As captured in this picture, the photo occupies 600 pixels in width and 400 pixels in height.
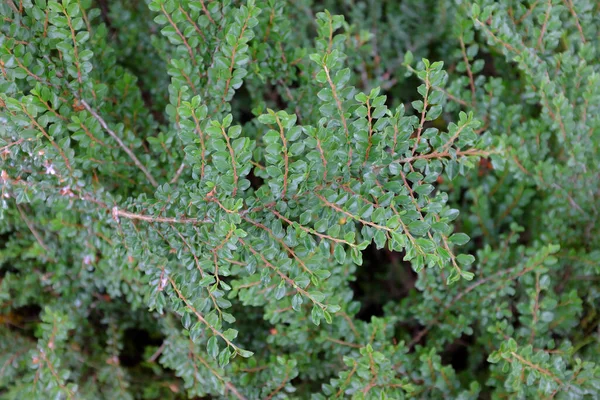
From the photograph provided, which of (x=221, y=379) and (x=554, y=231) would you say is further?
(x=554, y=231)

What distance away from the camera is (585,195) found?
1513 millimetres

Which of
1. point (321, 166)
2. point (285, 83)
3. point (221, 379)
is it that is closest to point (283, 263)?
point (321, 166)

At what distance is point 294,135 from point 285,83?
1.80ft

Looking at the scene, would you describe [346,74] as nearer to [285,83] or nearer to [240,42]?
[240,42]

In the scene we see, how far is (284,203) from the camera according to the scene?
1.05m

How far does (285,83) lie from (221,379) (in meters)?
0.75

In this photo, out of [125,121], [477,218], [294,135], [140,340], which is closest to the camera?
[294,135]

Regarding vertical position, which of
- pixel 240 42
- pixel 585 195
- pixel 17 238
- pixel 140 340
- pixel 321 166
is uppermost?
pixel 240 42

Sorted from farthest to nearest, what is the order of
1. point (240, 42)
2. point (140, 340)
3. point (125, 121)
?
point (140, 340) < point (125, 121) < point (240, 42)

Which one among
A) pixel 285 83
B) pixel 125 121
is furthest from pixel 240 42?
pixel 125 121

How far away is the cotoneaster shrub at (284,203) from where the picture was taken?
1028mm

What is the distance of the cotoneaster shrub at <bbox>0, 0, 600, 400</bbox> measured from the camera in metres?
1.03

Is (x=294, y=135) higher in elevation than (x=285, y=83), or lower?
higher

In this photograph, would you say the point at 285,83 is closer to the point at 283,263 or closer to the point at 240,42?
the point at 240,42
